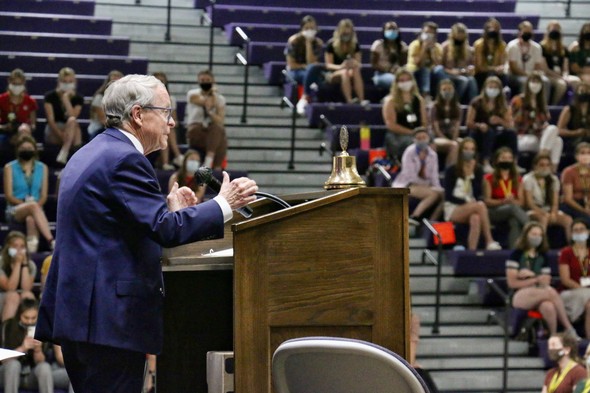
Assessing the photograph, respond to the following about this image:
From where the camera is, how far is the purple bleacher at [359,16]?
579 inches

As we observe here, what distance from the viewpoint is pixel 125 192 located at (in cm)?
353

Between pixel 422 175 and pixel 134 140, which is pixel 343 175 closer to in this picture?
pixel 134 140

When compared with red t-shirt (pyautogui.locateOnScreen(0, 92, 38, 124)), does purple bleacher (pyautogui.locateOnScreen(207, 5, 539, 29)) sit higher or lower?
higher

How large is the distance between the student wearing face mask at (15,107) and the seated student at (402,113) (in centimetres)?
334

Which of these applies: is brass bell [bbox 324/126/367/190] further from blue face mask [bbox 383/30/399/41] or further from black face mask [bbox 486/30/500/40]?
black face mask [bbox 486/30/500/40]

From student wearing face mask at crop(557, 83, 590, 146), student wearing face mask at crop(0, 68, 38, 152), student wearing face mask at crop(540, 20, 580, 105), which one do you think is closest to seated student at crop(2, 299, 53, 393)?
student wearing face mask at crop(0, 68, 38, 152)

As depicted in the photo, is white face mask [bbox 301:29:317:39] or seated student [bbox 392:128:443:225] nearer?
seated student [bbox 392:128:443:225]

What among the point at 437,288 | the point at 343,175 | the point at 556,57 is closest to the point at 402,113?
the point at 437,288

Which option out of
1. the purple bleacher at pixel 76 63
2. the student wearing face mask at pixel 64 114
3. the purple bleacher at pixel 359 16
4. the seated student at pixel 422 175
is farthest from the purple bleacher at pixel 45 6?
the seated student at pixel 422 175

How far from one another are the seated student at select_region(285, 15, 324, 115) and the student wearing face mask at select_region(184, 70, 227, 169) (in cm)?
145

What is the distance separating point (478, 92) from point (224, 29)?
10.4ft

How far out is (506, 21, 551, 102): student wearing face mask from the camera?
44.6 feet

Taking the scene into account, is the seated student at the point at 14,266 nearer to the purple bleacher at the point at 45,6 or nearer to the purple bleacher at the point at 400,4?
the purple bleacher at the point at 45,6

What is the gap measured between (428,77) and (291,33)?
2101 mm
